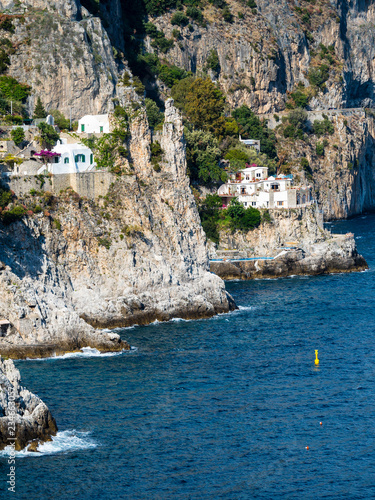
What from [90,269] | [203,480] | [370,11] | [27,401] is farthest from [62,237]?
[370,11]

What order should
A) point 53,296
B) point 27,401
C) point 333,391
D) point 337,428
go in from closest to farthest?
point 27,401 < point 337,428 < point 333,391 < point 53,296

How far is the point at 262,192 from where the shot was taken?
108 meters

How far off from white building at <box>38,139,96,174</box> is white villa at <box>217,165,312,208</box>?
1261 inches

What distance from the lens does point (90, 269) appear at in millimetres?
72125

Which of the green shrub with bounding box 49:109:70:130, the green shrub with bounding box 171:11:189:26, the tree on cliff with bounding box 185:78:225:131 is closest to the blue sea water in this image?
the green shrub with bounding box 49:109:70:130

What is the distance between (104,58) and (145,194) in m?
32.3

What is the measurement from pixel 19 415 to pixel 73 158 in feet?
118

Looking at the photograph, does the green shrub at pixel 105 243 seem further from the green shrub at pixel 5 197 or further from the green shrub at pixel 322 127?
the green shrub at pixel 322 127

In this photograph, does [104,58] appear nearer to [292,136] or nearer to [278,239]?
[278,239]

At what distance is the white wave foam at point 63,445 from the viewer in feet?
151

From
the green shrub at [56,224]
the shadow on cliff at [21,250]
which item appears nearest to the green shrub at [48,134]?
the green shrub at [56,224]

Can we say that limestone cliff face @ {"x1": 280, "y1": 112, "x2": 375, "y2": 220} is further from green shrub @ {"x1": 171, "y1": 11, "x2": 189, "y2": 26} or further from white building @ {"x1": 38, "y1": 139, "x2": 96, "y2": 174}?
white building @ {"x1": 38, "y1": 139, "x2": 96, "y2": 174}

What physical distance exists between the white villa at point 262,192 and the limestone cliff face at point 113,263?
24523 millimetres

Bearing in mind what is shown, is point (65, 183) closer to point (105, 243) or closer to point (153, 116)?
point (105, 243)
